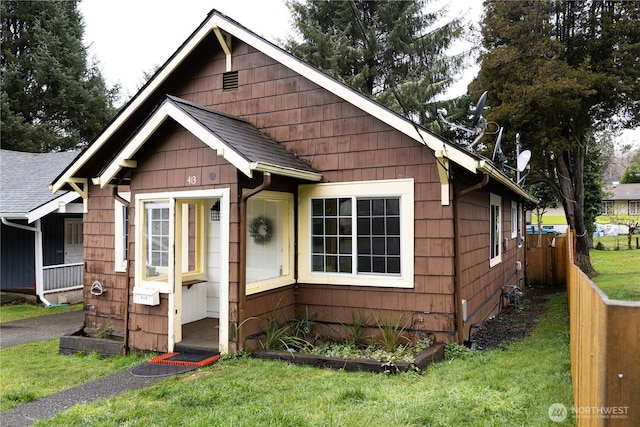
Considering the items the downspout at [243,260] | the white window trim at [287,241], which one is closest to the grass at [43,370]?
the downspout at [243,260]

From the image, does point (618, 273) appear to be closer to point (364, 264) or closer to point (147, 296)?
point (364, 264)

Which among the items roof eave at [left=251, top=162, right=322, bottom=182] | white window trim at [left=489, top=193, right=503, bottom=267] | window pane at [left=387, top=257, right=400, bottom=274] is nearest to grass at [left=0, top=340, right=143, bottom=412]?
roof eave at [left=251, top=162, right=322, bottom=182]

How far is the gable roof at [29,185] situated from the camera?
12414 millimetres

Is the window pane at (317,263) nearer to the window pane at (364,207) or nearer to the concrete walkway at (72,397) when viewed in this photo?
the window pane at (364,207)

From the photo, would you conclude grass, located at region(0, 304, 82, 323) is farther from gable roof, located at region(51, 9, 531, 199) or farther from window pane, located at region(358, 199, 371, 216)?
window pane, located at region(358, 199, 371, 216)

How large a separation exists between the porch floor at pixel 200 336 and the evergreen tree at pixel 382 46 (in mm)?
14710

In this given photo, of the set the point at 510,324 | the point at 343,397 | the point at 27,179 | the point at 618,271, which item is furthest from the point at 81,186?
the point at 618,271

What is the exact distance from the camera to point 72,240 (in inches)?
560

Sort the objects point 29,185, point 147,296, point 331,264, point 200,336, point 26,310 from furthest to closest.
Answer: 1. point 29,185
2. point 26,310
3. point 331,264
4. point 200,336
5. point 147,296

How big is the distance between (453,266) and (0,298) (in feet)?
42.4

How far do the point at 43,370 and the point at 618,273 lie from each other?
1640 centimetres

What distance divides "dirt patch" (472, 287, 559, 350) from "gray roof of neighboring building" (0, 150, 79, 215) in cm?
1148

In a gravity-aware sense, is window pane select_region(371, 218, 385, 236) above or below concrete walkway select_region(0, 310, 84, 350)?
above

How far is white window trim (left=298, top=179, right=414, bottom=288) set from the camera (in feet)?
22.6
